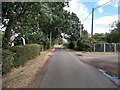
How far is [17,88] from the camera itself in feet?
30.8

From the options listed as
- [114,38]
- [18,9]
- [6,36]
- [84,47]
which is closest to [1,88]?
[18,9]

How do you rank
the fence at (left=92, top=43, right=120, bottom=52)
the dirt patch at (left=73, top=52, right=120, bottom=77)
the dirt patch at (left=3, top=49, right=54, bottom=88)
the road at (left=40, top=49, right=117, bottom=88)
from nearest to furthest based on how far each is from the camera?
the dirt patch at (left=3, top=49, right=54, bottom=88) → the road at (left=40, top=49, right=117, bottom=88) → the dirt patch at (left=73, top=52, right=120, bottom=77) → the fence at (left=92, top=43, right=120, bottom=52)

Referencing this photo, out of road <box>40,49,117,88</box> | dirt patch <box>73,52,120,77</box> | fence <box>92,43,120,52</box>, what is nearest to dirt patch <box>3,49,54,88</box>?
road <box>40,49,117,88</box>

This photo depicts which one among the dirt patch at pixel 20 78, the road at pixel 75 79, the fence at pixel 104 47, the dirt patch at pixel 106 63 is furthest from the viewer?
the fence at pixel 104 47

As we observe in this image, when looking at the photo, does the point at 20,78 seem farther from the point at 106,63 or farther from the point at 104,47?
the point at 104,47

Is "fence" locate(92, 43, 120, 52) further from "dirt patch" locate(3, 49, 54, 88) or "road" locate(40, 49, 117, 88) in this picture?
"dirt patch" locate(3, 49, 54, 88)

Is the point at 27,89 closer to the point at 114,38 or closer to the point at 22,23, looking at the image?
the point at 22,23

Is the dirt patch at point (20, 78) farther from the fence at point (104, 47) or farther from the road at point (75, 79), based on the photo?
the fence at point (104, 47)

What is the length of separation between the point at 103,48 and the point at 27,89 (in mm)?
46047

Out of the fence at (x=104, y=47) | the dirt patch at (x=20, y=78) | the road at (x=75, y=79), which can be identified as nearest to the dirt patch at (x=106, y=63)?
the road at (x=75, y=79)

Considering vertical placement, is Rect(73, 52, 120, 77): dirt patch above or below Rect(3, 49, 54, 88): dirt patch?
below

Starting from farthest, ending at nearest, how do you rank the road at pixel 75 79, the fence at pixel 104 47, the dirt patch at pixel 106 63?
the fence at pixel 104 47, the dirt patch at pixel 106 63, the road at pixel 75 79

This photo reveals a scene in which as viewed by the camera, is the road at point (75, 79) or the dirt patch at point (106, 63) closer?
the road at point (75, 79)

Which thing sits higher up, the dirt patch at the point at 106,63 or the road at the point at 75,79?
the road at the point at 75,79
